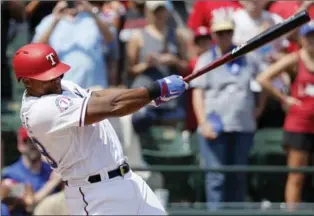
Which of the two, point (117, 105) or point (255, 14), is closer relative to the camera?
point (117, 105)

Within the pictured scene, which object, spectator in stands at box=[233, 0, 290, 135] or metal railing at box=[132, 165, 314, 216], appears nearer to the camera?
metal railing at box=[132, 165, 314, 216]

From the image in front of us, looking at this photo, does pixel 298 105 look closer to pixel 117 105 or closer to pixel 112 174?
pixel 112 174

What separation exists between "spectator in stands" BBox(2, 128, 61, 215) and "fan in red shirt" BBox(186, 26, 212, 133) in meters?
1.51

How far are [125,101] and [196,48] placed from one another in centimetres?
312

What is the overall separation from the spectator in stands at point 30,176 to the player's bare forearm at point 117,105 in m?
2.31

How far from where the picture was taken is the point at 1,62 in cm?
836

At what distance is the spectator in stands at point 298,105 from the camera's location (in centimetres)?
769

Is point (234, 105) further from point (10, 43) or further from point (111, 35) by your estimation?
point (10, 43)

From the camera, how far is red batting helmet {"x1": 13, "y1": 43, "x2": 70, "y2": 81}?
5438 millimetres

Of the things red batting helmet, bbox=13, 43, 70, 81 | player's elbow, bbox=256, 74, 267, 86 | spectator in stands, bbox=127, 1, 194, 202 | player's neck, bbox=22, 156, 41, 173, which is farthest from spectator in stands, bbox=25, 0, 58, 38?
red batting helmet, bbox=13, 43, 70, 81

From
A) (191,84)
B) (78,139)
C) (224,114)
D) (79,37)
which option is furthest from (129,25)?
(78,139)

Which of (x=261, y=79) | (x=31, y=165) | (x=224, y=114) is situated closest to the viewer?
(x=31, y=165)

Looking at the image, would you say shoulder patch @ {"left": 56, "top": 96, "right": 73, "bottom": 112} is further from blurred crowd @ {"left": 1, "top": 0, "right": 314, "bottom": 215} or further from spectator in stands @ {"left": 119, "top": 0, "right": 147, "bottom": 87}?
spectator in stands @ {"left": 119, "top": 0, "right": 147, "bottom": 87}

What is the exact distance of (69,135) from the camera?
5.50 m
